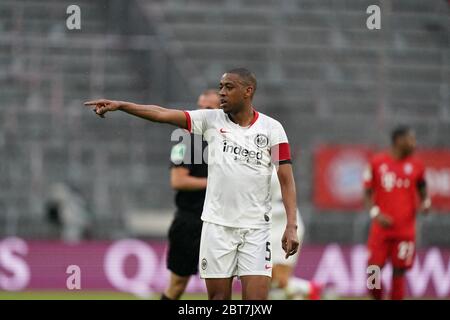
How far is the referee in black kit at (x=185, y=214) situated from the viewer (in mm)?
10195

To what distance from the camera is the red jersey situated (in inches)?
496

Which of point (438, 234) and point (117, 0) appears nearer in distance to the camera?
point (438, 234)

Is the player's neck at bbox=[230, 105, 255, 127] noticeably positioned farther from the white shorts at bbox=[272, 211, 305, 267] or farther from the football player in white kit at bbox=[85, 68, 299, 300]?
the white shorts at bbox=[272, 211, 305, 267]

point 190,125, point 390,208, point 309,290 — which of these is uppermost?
point 190,125

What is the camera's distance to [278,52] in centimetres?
1878

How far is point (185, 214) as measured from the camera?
10391mm

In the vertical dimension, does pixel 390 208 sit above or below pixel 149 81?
below

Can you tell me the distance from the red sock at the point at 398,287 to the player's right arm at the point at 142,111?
517cm

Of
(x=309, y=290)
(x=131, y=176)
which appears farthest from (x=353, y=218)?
(x=309, y=290)

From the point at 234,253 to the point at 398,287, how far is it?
15.9 ft

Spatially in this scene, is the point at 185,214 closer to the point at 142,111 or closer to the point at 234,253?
the point at 234,253

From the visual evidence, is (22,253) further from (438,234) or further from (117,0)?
(438,234)

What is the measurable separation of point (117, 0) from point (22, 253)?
4.98 metres

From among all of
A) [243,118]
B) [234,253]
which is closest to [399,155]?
[243,118]
